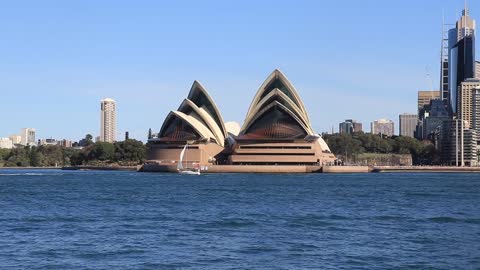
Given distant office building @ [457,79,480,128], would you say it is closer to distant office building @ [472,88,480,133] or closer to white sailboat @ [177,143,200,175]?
distant office building @ [472,88,480,133]

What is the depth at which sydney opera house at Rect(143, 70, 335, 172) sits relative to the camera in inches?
4171

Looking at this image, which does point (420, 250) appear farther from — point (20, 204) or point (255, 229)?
point (20, 204)

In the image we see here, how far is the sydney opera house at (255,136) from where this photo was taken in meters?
106

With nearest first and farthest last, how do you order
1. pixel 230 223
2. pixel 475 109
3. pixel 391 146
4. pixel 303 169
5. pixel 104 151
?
pixel 230 223 → pixel 303 169 → pixel 104 151 → pixel 391 146 → pixel 475 109

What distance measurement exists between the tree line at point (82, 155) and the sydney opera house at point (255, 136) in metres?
27.3

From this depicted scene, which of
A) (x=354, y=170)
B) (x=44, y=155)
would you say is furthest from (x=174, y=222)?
(x=44, y=155)

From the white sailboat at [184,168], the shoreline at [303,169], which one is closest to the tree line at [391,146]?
the shoreline at [303,169]

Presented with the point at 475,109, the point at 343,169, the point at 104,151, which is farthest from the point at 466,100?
the point at 104,151

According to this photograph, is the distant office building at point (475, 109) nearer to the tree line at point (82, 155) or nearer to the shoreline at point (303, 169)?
the shoreline at point (303, 169)

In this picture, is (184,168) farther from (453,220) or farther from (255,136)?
(453,220)

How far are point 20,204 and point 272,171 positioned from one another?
222ft

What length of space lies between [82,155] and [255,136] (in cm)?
5428

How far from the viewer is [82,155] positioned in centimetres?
15150

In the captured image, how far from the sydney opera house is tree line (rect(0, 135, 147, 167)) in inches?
1075
